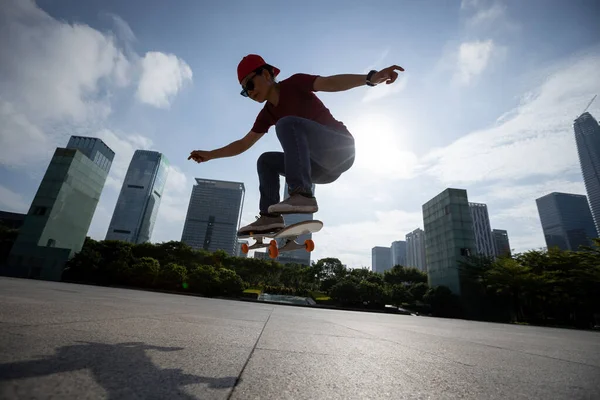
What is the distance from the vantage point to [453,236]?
30.0 meters

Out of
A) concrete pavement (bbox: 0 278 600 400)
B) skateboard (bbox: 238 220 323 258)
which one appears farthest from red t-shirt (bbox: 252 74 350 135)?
concrete pavement (bbox: 0 278 600 400)

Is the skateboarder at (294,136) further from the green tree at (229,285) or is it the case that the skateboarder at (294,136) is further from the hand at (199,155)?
the green tree at (229,285)

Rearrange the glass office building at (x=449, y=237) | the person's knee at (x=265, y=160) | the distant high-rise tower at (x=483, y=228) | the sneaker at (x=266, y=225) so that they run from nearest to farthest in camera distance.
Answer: the sneaker at (x=266, y=225), the person's knee at (x=265, y=160), the glass office building at (x=449, y=237), the distant high-rise tower at (x=483, y=228)

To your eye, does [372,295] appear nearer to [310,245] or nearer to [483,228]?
[310,245]

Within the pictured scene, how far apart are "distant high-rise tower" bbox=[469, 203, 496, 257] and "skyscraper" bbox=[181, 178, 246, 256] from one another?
457 feet

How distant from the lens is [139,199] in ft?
575

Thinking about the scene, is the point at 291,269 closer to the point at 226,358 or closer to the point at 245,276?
the point at 245,276

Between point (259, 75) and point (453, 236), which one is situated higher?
point (453, 236)

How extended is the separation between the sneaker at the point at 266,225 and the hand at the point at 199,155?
4.01 ft

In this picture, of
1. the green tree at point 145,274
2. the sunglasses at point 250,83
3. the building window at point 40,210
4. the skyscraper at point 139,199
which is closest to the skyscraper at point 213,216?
the skyscraper at point 139,199

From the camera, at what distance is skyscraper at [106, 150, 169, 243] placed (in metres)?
168

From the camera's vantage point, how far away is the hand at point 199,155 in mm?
3797

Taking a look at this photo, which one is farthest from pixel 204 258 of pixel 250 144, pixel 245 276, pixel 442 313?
pixel 250 144

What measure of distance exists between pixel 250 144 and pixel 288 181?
1341 mm
